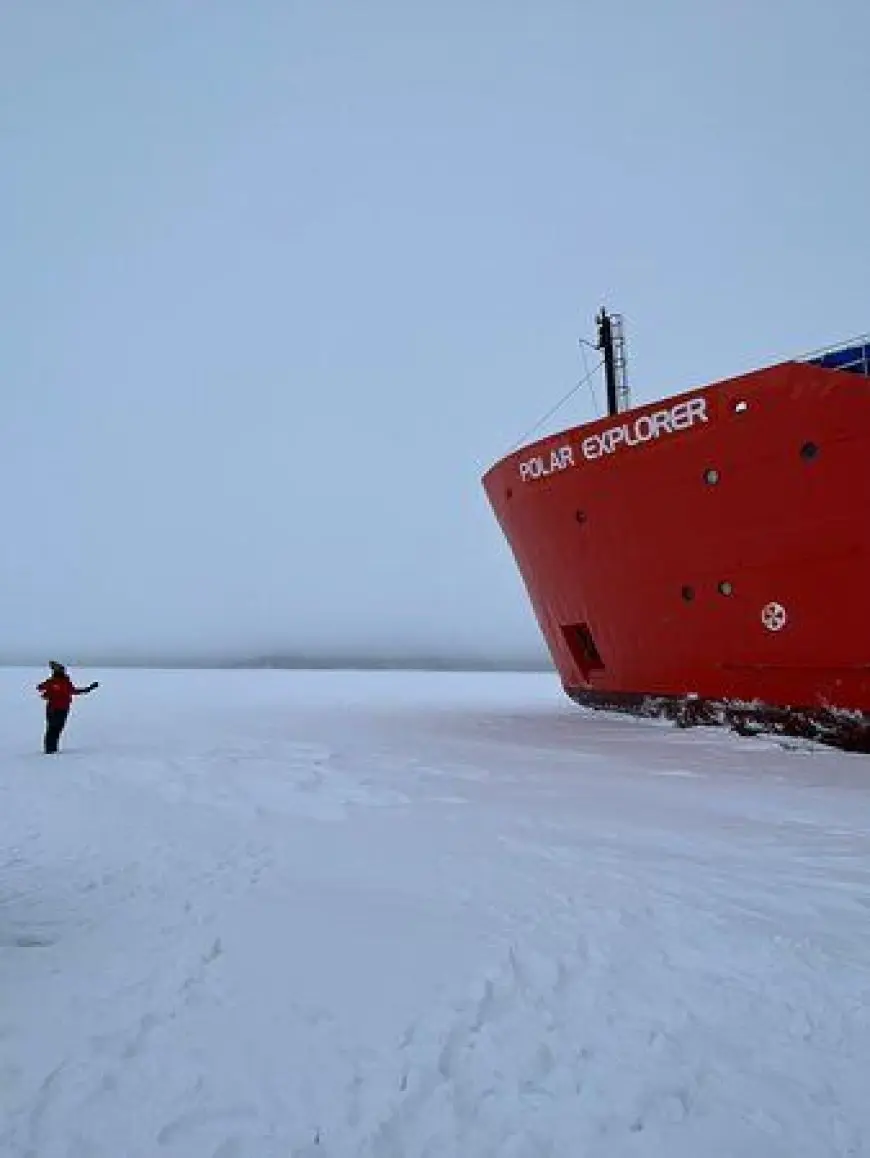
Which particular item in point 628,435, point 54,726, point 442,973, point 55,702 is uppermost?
point 628,435

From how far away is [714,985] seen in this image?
2.95 meters

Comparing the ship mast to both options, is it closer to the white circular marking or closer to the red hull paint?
the red hull paint

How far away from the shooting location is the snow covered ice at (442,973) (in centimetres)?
221

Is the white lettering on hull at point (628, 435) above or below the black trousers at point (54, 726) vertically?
above

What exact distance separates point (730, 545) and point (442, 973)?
6741 millimetres

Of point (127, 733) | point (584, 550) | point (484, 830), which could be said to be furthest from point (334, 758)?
point (127, 733)

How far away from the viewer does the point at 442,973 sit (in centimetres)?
308

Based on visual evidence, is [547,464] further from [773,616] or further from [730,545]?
[773,616]

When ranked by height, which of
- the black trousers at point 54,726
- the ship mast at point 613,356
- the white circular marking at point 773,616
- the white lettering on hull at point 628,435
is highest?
the ship mast at point 613,356

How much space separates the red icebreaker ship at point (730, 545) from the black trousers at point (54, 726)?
719 cm

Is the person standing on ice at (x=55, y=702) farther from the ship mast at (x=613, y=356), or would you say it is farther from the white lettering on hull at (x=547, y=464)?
the ship mast at (x=613, y=356)

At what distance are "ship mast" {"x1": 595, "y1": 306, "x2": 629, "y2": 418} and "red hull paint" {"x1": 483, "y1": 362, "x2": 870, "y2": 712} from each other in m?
2.75

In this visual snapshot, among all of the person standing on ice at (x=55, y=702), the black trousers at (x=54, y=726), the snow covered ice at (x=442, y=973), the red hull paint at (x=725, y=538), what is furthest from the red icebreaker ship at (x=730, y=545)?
the black trousers at (x=54, y=726)

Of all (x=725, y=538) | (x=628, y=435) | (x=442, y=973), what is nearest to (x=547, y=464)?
(x=628, y=435)
